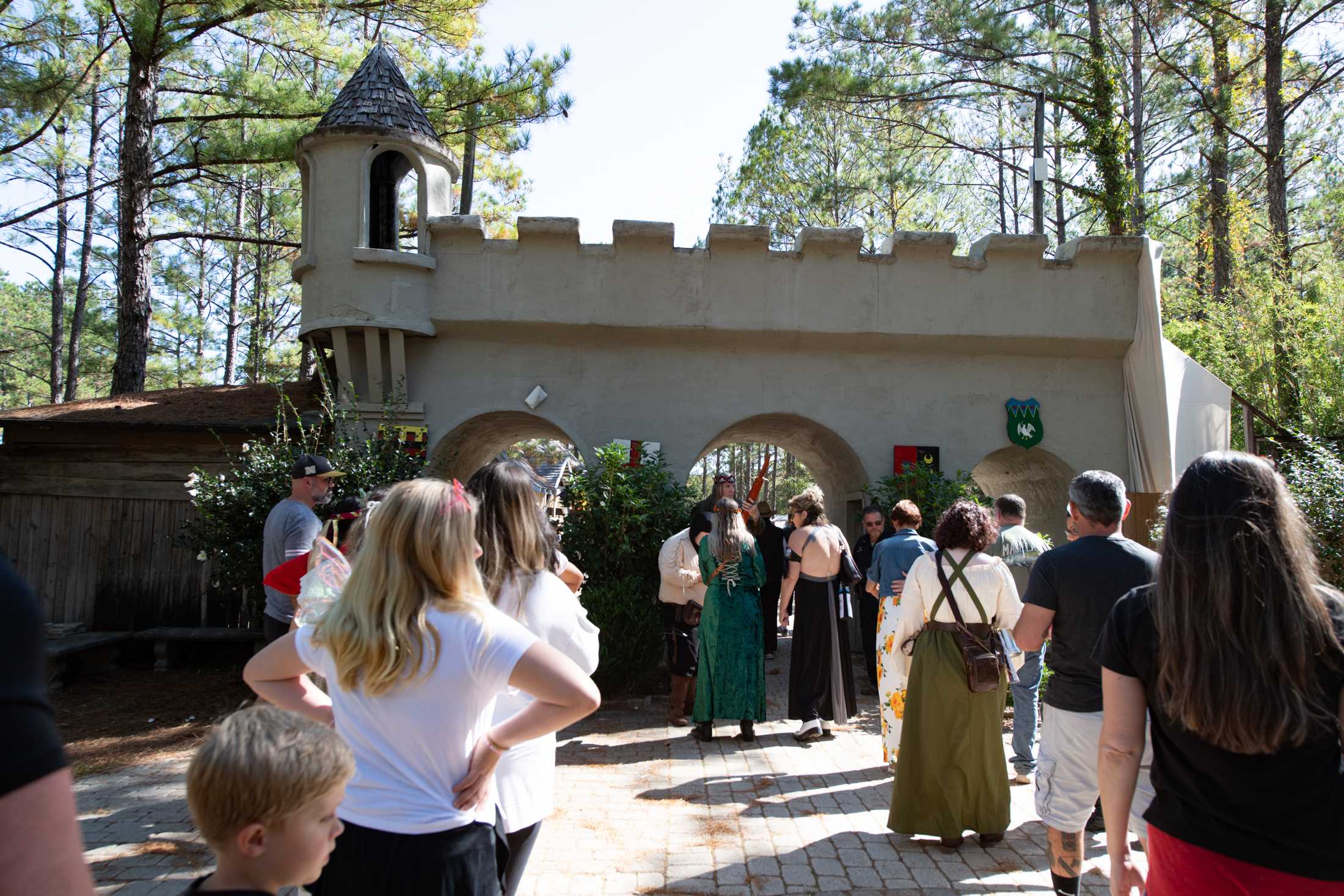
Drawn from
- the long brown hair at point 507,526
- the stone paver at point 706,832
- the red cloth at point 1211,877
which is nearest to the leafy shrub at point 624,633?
the stone paver at point 706,832

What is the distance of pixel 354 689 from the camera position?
7.34 feet

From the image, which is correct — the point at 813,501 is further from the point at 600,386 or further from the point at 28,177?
the point at 28,177

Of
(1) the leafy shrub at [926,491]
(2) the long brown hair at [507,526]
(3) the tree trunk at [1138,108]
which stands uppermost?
(3) the tree trunk at [1138,108]

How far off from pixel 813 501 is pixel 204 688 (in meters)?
6.24

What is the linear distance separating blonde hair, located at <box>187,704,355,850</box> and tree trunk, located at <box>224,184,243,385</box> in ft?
84.9

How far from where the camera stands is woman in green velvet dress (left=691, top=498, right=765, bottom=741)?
24.7 feet

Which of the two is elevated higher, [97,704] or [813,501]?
[813,501]

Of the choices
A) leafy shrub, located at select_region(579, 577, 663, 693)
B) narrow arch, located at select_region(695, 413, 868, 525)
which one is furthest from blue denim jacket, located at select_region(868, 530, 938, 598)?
narrow arch, located at select_region(695, 413, 868, 525)

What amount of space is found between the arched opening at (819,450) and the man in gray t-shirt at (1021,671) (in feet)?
14.8

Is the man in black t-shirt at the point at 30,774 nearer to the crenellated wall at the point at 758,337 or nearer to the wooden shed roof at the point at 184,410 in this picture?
the wooden shed roof at the point at 184,410

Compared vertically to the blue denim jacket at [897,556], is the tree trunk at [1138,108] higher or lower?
higher

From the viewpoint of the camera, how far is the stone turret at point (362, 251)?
1044 centimetres

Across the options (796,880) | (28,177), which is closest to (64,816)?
(796,880)

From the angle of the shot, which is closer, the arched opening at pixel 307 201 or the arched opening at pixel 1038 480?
the arched opening at pixel 307 201
